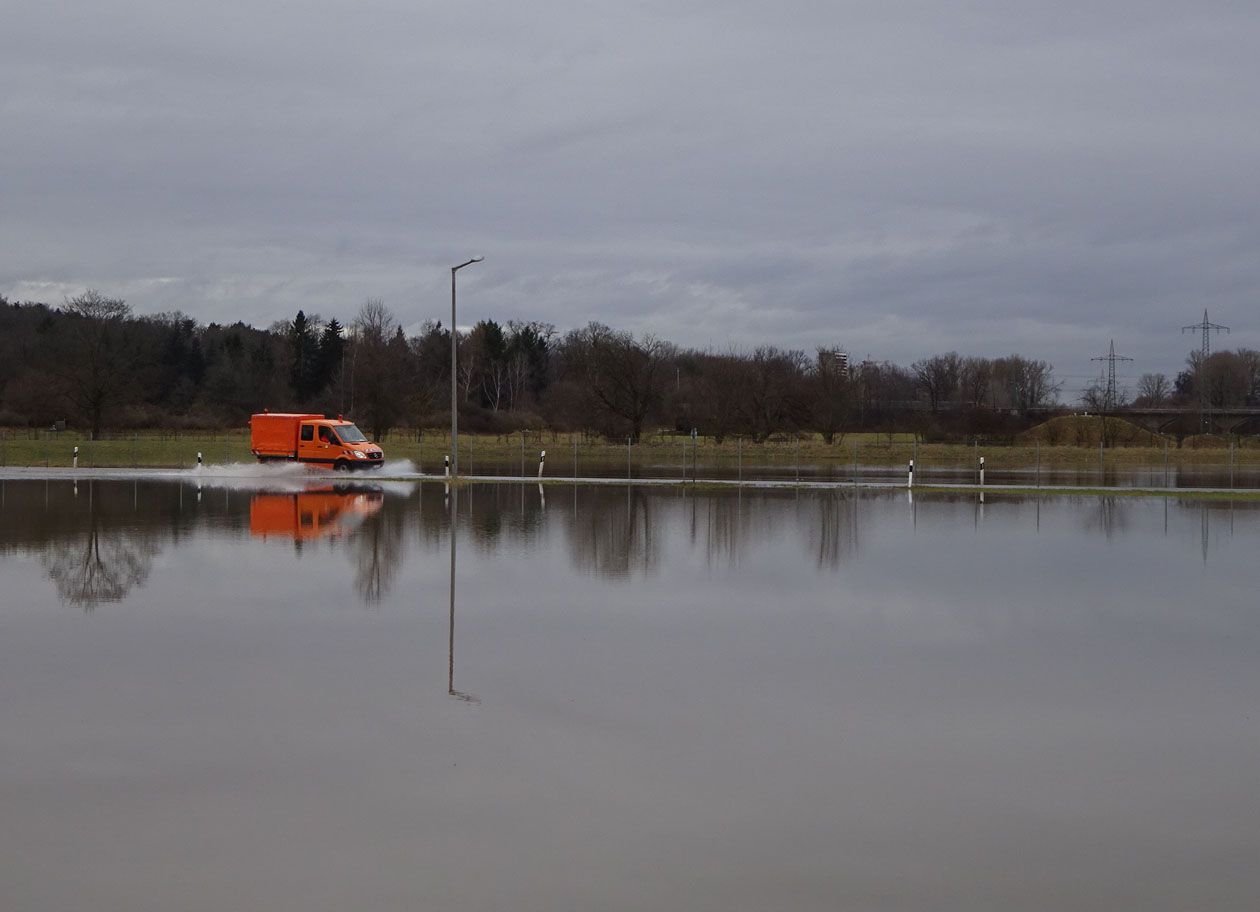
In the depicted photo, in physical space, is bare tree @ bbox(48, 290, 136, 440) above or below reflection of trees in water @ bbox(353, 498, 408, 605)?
above

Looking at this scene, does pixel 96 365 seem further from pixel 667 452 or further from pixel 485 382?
pixel 485 382

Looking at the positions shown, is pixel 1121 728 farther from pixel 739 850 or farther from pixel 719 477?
pixel 719 477

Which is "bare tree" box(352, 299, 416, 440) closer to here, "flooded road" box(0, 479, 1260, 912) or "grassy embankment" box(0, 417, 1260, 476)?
"grassy embankment" box(0, 417, 1260, 476)

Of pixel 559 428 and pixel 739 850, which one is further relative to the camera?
pixel 559 428

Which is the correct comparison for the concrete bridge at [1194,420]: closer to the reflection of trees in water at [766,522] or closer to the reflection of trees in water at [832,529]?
the reflection of trees in water at [766,522]

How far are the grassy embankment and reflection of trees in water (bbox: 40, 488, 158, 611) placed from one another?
99.4ft

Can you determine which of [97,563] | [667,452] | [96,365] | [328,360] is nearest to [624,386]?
[667,452]

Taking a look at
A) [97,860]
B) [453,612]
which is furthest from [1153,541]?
[97,860]

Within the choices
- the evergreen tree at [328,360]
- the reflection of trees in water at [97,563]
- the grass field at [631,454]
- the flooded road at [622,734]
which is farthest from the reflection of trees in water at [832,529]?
the evergreen tree at [328,360]

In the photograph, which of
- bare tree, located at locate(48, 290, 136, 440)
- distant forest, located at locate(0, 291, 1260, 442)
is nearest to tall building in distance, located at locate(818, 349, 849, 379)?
distant forest, located at locate(0, 291, 1260, 442)

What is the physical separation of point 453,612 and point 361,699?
4723 millimetres

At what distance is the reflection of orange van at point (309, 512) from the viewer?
26.1 meters

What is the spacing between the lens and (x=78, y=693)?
438 inches

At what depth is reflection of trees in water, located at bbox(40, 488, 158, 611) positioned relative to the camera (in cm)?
1717
